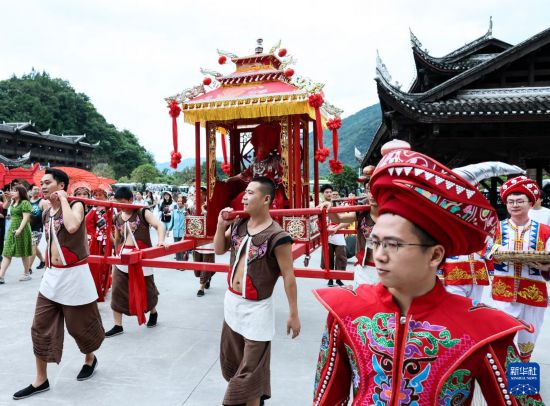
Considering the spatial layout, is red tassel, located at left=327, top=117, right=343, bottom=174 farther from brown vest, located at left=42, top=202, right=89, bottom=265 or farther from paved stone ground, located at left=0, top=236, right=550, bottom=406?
brown vest, located at left=42, top=202, right=89, bottom=265

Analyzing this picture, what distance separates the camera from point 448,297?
3.80ft

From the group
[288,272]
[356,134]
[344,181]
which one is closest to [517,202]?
[288,272]

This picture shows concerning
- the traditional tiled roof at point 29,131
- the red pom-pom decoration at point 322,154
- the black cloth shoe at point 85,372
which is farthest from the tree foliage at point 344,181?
the black cloth shoe at point 85,372

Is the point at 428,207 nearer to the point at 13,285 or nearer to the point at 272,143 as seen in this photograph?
→ the point at 272,143

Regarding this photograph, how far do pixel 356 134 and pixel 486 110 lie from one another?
100550 millimetres

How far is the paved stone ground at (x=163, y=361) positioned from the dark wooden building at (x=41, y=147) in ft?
92.4

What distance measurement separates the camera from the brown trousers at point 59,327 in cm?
304

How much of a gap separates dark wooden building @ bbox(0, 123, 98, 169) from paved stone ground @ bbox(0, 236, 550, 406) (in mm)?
28171

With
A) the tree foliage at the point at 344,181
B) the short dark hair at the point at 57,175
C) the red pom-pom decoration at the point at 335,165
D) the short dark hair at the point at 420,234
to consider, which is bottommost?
the short dark hair at the point at 420,234

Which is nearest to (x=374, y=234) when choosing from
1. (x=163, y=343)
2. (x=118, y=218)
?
(x=163, y=343)

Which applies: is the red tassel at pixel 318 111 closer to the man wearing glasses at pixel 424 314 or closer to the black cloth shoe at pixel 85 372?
the black cloth shoe at pixel 85 372

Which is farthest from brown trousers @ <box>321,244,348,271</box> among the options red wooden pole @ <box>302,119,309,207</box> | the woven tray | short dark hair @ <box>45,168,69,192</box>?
short dark hair @ <box>45,168,69,192</box>

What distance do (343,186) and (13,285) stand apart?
2595 cm

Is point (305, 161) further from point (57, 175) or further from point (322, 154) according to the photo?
point (57, 175)
